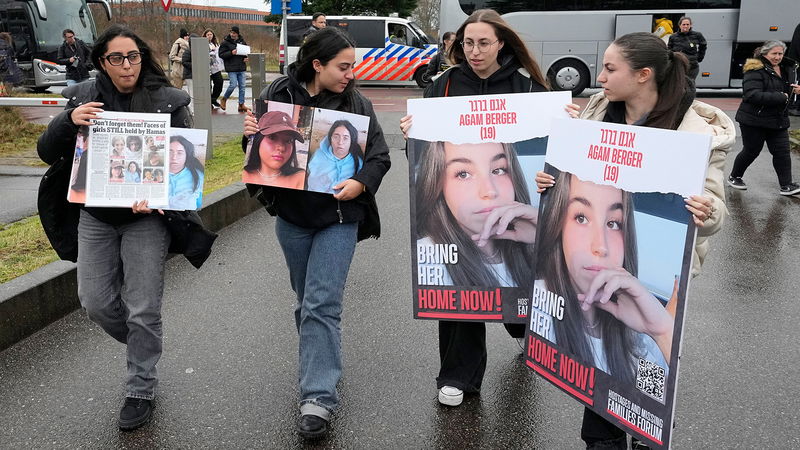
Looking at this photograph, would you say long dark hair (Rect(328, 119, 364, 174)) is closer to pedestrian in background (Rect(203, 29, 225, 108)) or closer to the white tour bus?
pedestrian in background (Rect(203, 29, 225, 108))

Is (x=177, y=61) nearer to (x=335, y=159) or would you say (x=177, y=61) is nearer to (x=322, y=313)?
(x=335, y=159)

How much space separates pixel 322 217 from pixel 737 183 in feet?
24.4

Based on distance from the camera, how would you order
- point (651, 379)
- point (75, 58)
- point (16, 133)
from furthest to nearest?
point (75, 58) < point (16, 133) < point (651, 379)

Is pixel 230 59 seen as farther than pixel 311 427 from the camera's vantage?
Yes

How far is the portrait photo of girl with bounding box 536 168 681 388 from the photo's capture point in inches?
103

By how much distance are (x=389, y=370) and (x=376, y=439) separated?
0.73 meters

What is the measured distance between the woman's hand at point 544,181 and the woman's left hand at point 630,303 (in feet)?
1.36

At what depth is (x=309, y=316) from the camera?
337cm

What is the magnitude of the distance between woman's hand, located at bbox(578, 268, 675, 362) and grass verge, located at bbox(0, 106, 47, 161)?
946 centimetres

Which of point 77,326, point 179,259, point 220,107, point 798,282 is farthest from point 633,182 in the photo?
point 220,107

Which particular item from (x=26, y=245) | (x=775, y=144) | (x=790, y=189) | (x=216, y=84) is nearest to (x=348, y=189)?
(x=26, y=245)

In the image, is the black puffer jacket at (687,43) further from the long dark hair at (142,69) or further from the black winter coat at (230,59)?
the long dark hair at (142,69)

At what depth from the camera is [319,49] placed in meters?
3.27

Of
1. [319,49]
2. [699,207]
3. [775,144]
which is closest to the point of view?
[699,207]
